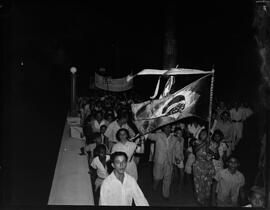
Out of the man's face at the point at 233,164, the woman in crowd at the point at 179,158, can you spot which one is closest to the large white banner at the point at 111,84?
the woman in crowd at the point at 179,158

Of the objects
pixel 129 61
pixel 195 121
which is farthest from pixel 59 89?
pixel 195 121

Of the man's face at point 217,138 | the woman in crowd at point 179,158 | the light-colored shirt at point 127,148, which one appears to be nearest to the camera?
the light-colored shirt at point 127,148

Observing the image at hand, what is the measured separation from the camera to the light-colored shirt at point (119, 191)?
5074 mm

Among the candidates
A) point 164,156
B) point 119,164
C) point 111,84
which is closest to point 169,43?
point 111,84

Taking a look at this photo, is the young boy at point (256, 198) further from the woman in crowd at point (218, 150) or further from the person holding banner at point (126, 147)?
the person holding banner at point (126, 147)

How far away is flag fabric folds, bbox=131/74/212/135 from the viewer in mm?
5887

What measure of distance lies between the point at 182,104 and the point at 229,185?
1.36 meters

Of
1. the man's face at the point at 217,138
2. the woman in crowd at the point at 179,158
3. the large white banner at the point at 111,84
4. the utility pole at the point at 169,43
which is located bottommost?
the woman in crowd at the point at 179,158

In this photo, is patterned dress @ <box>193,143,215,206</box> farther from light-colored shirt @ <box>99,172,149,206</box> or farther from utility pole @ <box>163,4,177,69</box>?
utility pole @ <box>163,4,177,69</box>

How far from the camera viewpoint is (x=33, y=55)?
1262 cm

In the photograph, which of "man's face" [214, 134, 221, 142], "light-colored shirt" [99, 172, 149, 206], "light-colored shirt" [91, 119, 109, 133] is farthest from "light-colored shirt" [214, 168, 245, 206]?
"light-colored shirt" [91, 119, 109, 133]

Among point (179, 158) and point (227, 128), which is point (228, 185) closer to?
point (179, 158)

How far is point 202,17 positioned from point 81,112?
14.4ft

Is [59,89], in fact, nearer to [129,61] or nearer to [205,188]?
[129,61]
